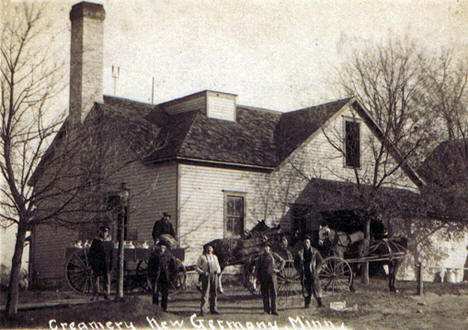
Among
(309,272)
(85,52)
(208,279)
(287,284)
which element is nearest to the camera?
(208,279)

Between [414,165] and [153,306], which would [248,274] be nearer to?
[153,306]

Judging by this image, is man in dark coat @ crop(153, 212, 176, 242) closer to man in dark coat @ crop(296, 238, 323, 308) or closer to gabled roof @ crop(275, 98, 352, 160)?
man in dark coat @ crop(296, 238, 323, 308)

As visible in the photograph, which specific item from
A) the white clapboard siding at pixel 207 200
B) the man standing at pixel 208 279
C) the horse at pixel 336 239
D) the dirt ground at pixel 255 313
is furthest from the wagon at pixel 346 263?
the white clapboard siding at pixel 207 200

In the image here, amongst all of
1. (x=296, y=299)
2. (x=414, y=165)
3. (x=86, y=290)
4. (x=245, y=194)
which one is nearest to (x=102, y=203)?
(x=86, y=290)

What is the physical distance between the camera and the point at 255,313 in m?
16.7

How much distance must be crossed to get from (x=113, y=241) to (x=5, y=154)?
4.33 meters

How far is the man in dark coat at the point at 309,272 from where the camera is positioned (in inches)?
704

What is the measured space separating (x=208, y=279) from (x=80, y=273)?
460 centimetres

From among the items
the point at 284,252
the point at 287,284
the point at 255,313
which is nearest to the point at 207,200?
the point at 284,252

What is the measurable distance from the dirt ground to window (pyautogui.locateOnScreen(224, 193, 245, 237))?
3179 millimetres

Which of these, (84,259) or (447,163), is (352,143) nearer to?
(447,163)

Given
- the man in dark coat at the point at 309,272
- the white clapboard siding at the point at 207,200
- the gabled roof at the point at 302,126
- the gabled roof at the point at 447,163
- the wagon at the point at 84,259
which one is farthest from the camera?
the gabled roof at the point at 447,163

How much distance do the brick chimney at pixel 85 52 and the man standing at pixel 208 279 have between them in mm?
11066

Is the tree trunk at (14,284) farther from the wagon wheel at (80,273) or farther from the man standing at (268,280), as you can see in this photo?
the man standing at (268,280)
